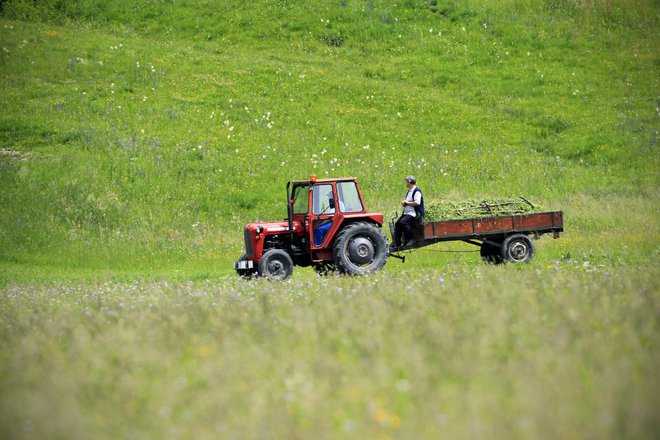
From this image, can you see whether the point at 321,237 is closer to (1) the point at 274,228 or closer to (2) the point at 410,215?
(1) the point at 274,228

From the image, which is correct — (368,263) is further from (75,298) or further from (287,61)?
(287,61)

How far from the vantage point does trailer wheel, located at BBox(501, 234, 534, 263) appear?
51.7ft

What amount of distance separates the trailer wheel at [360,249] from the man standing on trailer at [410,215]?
870 millimetres

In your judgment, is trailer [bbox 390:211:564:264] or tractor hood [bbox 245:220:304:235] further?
trailer [bbox 390:211:564:264]

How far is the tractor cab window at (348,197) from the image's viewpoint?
590 inches

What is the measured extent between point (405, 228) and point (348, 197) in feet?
4.91

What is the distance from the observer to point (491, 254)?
1664 cm

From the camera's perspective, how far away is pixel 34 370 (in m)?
6.29

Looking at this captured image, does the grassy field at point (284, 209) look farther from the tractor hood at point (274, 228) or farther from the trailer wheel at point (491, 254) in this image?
the tractor hood at point (274, 228)

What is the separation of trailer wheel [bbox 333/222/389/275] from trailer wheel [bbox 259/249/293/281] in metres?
0.98

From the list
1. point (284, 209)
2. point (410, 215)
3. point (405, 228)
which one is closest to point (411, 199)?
point (410, 215)

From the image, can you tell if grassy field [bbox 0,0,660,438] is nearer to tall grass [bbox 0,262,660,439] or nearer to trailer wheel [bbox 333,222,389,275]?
tall grass [bbox 0,262,660,439]

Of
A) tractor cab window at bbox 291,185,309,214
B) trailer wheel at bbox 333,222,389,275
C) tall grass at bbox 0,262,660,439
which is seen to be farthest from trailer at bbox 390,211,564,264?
tall grass at bbox 0,262,660,439

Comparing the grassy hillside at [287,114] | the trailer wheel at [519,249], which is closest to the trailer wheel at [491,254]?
the trailer wheel at [519,249]
